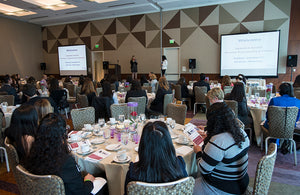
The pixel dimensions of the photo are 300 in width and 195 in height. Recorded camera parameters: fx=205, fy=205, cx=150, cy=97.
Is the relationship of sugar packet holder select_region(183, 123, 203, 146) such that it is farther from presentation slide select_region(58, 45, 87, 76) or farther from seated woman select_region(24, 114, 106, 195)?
presentation slide select_region(58, 45, 87, 76)

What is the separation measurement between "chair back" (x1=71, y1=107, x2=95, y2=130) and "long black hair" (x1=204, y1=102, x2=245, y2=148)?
2363mm

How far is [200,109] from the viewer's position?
25.4ft

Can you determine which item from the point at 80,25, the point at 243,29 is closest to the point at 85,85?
the point at 243,29

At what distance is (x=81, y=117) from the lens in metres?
3.62

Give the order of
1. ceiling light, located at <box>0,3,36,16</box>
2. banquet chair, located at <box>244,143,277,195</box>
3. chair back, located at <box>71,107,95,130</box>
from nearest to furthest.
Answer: banquet chair, located at <box>244,143,277,195</box> → chair back, located at <box>71,107,95,130</box> → ceiling light, located at <box>0,3,36,16</box>

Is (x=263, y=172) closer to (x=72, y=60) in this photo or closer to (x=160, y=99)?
(x=160, y=99)

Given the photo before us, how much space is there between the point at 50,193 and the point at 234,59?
34.9ft

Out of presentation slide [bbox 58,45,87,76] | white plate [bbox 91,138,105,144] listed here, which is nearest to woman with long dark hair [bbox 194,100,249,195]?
white plate [bbox 91,138,105,144]

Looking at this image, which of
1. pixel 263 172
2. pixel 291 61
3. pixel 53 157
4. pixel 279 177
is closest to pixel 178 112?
pixel 279 177

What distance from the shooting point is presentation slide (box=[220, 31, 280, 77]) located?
971 centimetres

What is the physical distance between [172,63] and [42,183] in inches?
439

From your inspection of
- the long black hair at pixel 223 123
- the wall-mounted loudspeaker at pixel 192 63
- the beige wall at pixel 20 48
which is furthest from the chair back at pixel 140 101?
the beige wall at pixel 20 48

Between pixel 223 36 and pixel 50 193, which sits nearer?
pixel 50 193

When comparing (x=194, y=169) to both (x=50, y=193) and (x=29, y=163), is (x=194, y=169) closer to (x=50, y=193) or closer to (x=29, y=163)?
(x=50, y=193)
